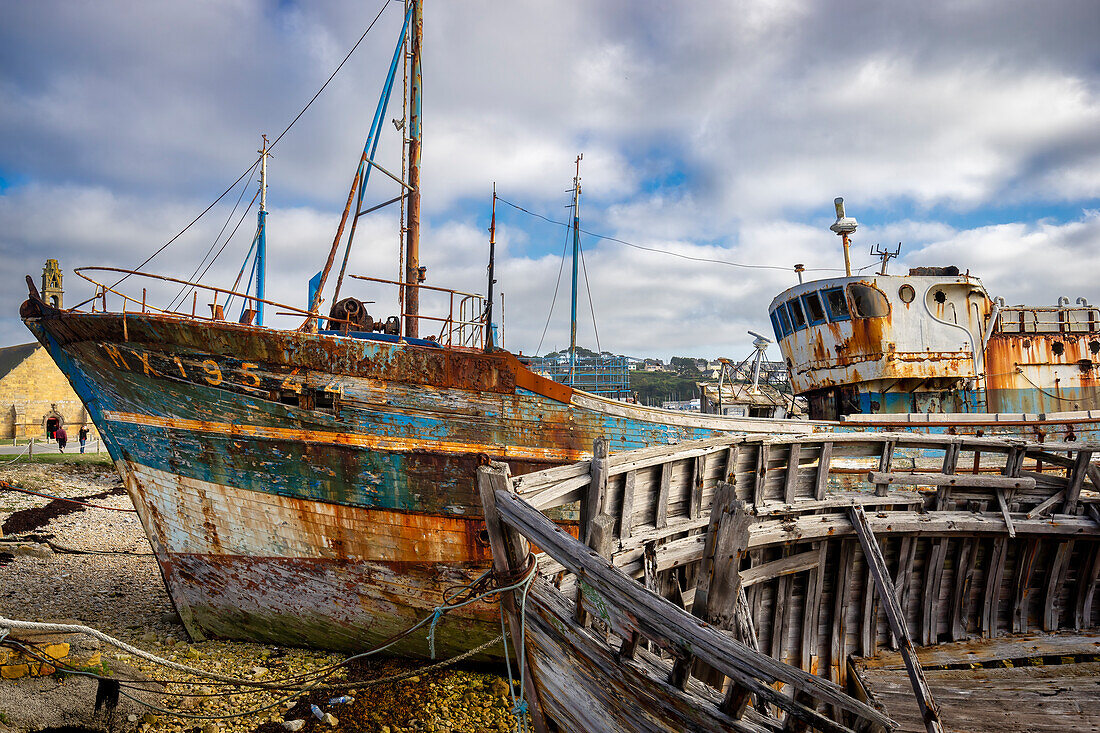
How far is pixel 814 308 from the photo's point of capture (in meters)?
12.3

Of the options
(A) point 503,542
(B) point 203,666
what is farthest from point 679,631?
(B) point 203,666

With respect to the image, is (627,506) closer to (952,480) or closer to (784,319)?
(952,480)

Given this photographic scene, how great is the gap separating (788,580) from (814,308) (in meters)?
7.51

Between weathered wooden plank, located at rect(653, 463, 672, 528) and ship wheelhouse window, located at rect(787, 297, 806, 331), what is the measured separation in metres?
8.53

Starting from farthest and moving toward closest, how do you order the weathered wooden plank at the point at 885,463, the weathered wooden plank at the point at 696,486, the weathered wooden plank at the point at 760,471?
1. the weathered wooden plank at the point at 885,463
2. the weathered wooden plank at the point at 760,471
3. the weathered wooden plank at the point at 696,486

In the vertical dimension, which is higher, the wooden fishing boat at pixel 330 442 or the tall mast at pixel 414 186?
the tall mast at pixel 414 186

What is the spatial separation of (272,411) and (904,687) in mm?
8329

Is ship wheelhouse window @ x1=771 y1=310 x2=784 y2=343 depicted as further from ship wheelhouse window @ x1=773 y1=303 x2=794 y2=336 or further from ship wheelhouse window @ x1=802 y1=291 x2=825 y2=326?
ship wheelhouse window @ x1=802 y1=291 x2=825 y2=326

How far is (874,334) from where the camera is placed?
37.8 ft

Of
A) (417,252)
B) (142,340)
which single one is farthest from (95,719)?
(417,252)

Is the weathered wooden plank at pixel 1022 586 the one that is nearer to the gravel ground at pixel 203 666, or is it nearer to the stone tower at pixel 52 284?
the gravel ground at pixel 203 666

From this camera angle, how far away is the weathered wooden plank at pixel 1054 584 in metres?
7.61

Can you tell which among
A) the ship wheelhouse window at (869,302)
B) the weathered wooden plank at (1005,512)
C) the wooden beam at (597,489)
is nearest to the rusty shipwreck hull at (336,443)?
the wooden beam at (597,489)

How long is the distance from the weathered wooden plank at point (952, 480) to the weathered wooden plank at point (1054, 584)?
1.21 meters
